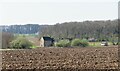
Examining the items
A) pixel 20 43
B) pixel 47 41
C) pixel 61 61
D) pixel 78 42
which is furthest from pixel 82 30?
pixel 61 61

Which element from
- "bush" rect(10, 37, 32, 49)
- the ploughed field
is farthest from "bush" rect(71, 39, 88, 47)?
the ploughed field

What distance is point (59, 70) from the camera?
43.6ft

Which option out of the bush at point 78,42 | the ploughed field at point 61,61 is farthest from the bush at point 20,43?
the ploughed field at point 61,61

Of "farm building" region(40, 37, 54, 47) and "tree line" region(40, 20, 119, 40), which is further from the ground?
"tree line" region(40, 20, 119, 40)

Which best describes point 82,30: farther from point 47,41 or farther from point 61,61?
point 61,61

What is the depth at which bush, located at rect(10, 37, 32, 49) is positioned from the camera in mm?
48016

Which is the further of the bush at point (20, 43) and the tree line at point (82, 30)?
the tree line at point (82, 30)

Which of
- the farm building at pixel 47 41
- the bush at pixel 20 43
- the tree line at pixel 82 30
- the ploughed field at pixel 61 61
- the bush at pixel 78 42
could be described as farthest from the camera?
the tree line at pixel 82 30

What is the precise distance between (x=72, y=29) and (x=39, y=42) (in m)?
8.12

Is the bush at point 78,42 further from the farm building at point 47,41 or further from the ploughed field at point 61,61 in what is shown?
the ploughed field at point 61,61

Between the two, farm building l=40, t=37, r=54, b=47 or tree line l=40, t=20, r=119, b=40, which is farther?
tree line l=40, t=20, r=119, b=40

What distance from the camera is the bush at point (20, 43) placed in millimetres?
48016

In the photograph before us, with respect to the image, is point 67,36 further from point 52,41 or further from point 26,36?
point 26,36

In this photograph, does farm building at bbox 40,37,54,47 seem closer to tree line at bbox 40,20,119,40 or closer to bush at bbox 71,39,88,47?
tree line at bbox 40,20,119,40
